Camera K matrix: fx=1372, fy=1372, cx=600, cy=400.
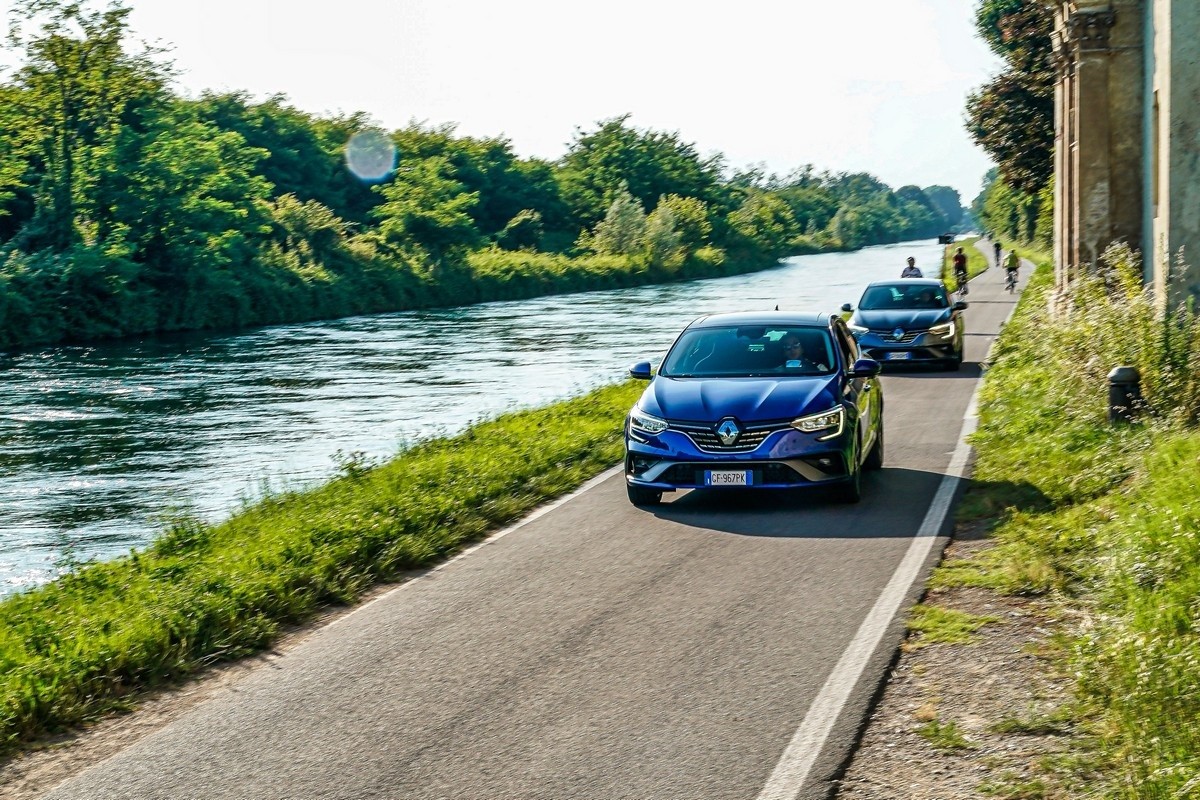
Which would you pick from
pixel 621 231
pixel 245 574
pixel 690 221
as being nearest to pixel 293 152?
pixel 621 231

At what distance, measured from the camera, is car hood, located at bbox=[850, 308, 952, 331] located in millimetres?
24156

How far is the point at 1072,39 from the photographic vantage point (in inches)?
875

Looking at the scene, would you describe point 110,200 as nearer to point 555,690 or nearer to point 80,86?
point 80,86

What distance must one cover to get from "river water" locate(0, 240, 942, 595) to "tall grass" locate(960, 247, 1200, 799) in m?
7.78

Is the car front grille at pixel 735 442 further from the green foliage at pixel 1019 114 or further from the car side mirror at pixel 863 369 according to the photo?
the green foliage at pixel 1019 114

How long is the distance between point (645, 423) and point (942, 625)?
444 centimetres

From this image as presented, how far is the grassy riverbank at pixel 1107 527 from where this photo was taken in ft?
18.6

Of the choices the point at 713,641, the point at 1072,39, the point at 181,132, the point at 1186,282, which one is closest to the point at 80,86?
the point at 181,132

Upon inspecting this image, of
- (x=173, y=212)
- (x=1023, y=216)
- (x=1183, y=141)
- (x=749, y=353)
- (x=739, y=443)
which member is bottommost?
(x=739, y=443)

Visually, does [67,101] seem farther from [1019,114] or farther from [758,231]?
[758,231]

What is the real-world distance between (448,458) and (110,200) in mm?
42850

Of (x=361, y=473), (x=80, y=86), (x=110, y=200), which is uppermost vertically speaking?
(x=80, y=86)

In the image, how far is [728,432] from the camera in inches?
453

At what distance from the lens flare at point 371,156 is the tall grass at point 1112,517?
79.6 m
